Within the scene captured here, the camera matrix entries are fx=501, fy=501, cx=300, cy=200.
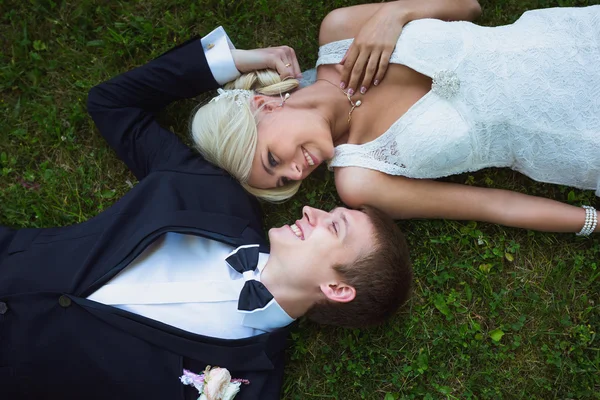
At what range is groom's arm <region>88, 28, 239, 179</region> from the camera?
379 cm

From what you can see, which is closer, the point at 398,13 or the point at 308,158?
the point at 308,158

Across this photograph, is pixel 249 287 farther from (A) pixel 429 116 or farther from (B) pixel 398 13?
(B) pixel 398 13

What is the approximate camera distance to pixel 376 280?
319 centimetres

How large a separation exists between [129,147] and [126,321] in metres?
1.37

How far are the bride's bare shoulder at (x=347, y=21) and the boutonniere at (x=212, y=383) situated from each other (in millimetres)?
2579

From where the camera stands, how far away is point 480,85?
11.4ft

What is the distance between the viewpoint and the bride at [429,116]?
345cm

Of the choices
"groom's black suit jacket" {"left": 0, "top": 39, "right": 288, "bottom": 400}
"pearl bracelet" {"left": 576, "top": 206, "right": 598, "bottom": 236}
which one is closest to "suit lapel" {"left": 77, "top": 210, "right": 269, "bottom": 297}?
"groom's black suit jacket" {"left": 0, "top": 39, "right": 288, "bottom": 400}

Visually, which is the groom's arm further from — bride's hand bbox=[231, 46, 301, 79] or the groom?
the groom

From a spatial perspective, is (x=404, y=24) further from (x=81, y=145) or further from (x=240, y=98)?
(x=81, y=145)

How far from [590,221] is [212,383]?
2.99m

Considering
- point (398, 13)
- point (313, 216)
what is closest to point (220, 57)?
point (398, 13)

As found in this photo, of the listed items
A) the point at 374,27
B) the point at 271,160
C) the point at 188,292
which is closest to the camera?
the point at 188,292

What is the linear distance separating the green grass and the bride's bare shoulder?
0.50 metres
